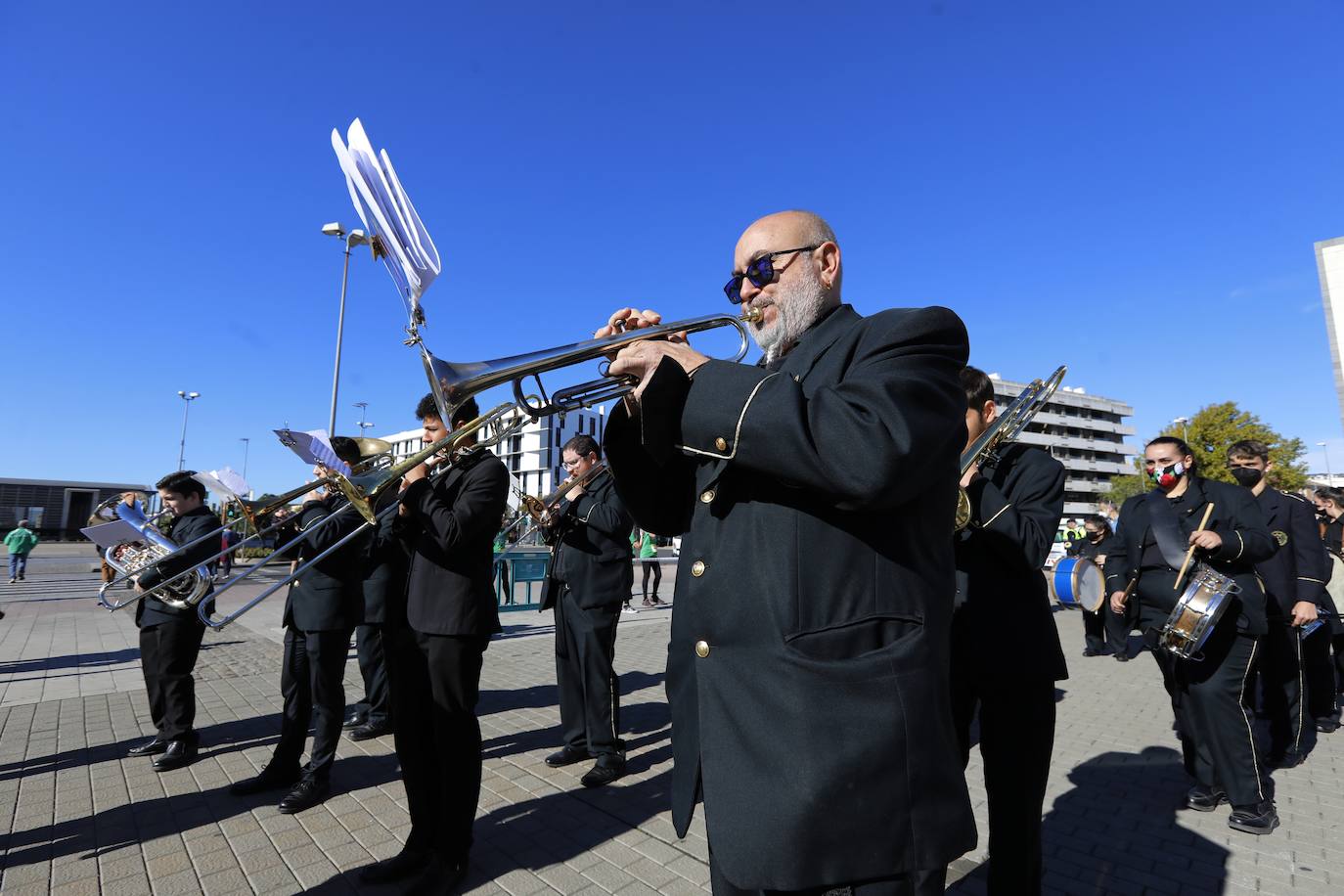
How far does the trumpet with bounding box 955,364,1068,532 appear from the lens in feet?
10.1

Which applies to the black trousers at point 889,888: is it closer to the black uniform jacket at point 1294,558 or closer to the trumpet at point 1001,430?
the trumpet at point 1001,430

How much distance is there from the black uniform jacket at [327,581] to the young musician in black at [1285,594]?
648cm

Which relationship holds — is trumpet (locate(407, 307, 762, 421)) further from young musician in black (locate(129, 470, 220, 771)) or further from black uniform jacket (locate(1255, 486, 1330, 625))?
black uniform jacket (locate(1255, 486, 1330, 625))

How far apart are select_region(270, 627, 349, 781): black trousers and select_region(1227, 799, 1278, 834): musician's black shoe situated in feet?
17.5

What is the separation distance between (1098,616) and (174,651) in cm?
970

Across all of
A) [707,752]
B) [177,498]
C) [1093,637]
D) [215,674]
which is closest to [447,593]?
[707,752]

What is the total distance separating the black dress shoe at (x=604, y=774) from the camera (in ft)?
15.8

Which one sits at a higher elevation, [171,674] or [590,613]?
[590,613]

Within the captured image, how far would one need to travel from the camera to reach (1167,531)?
14.7 ft

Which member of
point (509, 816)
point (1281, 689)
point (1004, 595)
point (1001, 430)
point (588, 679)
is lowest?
point (509, 816)

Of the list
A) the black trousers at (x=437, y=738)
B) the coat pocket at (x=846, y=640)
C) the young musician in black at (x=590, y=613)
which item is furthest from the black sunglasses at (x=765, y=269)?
the young musician in black at (x=590, y=613)

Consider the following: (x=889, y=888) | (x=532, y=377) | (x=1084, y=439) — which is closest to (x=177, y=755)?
(x=532, y=377)

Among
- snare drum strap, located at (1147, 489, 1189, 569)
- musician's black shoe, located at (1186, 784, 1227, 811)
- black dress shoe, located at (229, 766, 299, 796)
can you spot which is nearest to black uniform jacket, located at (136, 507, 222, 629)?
black dress shoe, located at (229, 766, 299, 796)

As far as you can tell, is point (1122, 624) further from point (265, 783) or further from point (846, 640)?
point (265, 783)
